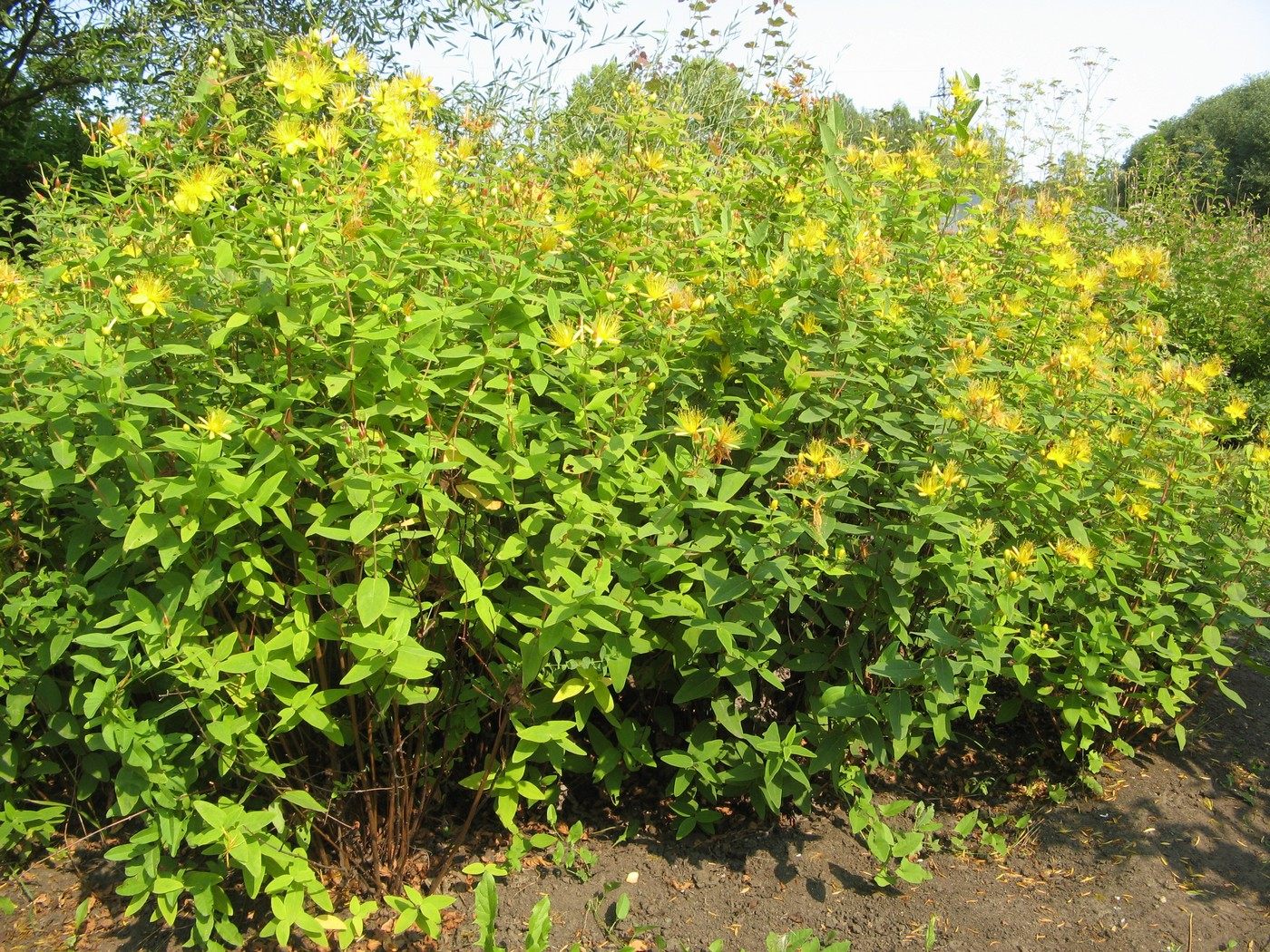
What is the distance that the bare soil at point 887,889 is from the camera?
226cm

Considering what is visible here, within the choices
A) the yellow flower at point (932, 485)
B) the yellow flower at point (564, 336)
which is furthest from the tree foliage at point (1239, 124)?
the yellow flower at point (564, 336)

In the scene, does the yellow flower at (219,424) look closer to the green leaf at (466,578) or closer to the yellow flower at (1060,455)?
the green leaf at (466,578)

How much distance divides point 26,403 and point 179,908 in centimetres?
116

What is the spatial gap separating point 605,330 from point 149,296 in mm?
821

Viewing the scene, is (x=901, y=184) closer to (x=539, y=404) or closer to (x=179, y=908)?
(x=539, y=404)

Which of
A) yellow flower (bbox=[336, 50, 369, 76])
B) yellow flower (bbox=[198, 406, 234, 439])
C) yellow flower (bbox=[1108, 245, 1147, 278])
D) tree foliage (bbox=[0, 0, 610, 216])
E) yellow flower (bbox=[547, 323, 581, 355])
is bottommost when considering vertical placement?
yellow flower (bbox=[198, 406, 234, 439])

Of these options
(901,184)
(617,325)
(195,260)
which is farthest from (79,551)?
(901,184)

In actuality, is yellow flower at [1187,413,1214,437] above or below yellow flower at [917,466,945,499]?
above

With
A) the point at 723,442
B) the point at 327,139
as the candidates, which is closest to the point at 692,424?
the point at 723,442

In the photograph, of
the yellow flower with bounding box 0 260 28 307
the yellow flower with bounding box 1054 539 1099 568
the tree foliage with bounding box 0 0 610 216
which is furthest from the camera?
the tree foliage with bounding box 0 0 610 216

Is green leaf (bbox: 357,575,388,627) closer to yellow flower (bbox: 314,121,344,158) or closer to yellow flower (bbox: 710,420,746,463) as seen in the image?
yellow flower (bbox: 710,420,746,463)

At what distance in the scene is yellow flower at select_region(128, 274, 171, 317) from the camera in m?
1.78

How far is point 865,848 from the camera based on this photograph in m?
2.53

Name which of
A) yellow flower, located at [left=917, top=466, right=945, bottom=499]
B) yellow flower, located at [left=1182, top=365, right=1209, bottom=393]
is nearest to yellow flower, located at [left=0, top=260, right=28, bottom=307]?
yellow flower, located at [left=917, top=466, right=945, bottom=499]
